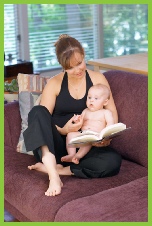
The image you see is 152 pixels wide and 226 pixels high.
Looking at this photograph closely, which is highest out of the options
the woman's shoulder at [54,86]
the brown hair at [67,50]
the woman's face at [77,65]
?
the brown hair at [67,50]

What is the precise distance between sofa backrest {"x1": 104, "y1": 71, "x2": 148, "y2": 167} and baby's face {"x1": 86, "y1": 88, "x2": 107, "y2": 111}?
6.9 inches

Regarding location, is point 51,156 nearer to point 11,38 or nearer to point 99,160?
point 99,160

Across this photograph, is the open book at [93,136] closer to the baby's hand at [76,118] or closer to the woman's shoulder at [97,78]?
the baby's hand at [76,118]

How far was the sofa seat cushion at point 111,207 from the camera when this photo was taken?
79.0 inches

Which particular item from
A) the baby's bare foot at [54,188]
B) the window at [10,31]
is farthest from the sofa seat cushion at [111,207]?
the window at [10,31]

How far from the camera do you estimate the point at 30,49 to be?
5.81 metres

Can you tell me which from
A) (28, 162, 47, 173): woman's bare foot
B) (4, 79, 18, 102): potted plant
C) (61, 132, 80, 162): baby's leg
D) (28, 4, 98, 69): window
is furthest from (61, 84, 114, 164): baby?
(28, 4, 98, 69): window

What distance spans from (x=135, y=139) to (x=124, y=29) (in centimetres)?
419

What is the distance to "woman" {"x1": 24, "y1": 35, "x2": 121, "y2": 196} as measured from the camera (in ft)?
8.14

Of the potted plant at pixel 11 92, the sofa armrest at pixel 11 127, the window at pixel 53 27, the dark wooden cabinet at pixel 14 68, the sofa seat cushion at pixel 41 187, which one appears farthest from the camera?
the window at pixel 53 27

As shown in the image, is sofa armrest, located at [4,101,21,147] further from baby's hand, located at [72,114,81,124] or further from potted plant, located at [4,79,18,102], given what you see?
baby's hand, located at [72,114,81,124]

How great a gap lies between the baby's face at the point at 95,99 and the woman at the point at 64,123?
0.07 meters

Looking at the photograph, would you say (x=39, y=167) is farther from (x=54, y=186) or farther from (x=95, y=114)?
(x=95, y=114)

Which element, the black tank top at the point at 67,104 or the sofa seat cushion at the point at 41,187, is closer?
the sofa seat cushion at the point at 41,187
